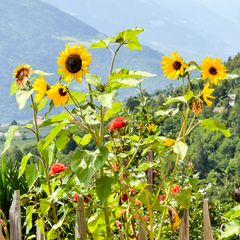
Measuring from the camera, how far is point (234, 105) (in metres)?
42.4

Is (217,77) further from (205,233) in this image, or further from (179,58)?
(205,233)

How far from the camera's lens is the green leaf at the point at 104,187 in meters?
1.42

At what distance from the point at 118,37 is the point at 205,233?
0.57 meters

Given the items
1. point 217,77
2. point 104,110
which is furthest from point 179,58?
point 104,110

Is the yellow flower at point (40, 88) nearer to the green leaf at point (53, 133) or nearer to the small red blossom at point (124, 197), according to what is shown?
the green leaf at point (53, 133)

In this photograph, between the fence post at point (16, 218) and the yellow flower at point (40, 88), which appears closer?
the yellow flower at point (40, 88)

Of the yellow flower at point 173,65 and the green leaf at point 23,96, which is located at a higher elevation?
the yellow flower at point 173,65

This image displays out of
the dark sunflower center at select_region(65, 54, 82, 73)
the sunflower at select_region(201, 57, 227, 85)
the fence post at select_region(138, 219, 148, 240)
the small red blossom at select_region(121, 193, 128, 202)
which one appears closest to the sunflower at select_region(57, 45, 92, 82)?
the dark sunflower center at select_region(65, 54, 82, 73)

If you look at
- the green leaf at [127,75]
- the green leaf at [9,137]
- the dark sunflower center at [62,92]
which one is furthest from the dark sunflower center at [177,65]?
the green leaf at [9,137]

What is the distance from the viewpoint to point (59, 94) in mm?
1421

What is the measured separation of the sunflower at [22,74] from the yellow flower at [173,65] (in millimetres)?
361

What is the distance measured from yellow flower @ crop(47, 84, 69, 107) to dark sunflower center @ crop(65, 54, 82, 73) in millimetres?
55

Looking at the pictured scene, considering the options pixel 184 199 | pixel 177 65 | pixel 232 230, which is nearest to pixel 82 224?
pixel 184 199

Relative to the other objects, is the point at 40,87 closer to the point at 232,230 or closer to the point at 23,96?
the point at 23,96
